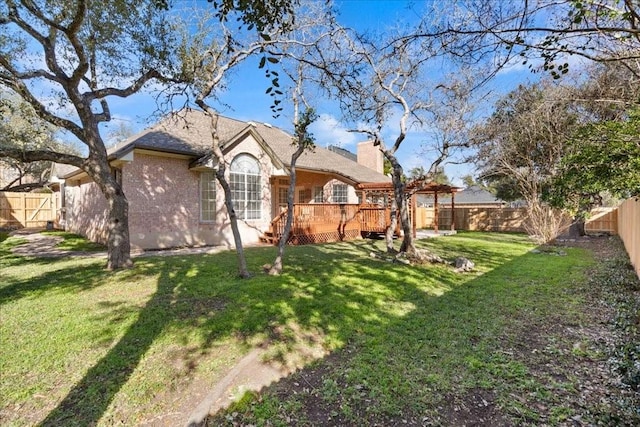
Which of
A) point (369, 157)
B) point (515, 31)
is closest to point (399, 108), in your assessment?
point (515, 31)

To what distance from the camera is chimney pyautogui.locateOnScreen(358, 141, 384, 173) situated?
2550cm

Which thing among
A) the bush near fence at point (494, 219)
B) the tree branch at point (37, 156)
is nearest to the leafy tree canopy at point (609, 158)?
the tree branch at point (37, 156)

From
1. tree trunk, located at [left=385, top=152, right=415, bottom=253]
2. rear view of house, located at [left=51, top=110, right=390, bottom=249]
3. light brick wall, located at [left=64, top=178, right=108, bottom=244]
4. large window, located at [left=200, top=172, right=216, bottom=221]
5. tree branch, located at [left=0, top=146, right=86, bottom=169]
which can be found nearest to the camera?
tree branch, located at [left=0, top=146, right=86, bottom=169]

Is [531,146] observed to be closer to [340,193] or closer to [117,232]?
[340,193]

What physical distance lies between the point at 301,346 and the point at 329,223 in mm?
11186

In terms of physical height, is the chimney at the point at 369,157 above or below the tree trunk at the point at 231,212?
above

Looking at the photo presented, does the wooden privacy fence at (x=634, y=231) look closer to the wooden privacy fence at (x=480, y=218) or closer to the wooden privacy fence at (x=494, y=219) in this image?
the wooden privacy fence at (x=494, y=219)

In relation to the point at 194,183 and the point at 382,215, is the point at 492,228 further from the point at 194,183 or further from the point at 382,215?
the point at 194,183

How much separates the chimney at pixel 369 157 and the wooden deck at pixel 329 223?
9.58 m

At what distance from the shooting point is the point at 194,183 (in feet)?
43.0

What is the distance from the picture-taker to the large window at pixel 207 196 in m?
13.3

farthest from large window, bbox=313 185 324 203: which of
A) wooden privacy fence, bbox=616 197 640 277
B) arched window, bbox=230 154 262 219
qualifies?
wooden privacy fence, bbox=616 197 640 277

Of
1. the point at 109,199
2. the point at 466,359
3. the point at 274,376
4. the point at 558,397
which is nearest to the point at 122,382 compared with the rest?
the point at 274,376

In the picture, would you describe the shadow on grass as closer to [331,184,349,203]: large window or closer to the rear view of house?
the rear view of house
